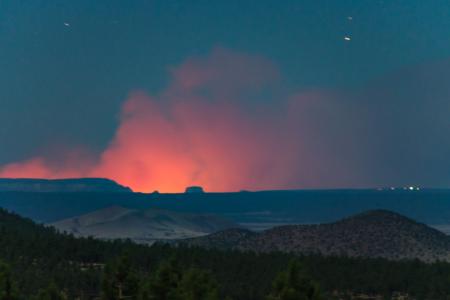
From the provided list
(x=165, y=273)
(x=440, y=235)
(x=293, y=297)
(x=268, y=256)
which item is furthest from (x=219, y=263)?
(x=440, y=235)

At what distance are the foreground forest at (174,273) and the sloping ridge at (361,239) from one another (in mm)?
30895

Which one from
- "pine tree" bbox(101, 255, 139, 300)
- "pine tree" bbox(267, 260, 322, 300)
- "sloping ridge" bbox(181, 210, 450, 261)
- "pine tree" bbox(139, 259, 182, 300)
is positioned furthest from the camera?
"sloping ridge" bbox(181, 210, 450, 261)

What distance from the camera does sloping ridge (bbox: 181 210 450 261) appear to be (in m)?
134

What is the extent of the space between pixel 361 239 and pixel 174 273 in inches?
3207

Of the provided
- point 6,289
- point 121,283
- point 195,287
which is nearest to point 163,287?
point 121,283

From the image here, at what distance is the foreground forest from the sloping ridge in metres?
30.9

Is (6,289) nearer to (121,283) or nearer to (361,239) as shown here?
(121,283)

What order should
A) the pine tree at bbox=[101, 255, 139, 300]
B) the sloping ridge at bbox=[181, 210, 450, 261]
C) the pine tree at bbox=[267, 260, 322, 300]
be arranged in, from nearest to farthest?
the pine tree at bbox=[267, 260, 322, 300]
the pine tree at bbox=[101, 255, 139, 300]
the sloping ridge at bbox=[181, 210, 450, 261]

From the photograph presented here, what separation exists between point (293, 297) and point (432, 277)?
44.2 metres

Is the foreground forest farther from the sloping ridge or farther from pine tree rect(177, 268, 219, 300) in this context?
the sloping ridge

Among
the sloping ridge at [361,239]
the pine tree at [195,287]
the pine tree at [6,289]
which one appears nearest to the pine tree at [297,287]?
the pine tree at [195,287]

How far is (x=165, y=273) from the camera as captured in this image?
61.4 metres

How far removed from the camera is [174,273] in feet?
213

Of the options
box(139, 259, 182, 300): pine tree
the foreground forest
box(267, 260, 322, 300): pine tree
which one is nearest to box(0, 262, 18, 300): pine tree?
the foreground forest
